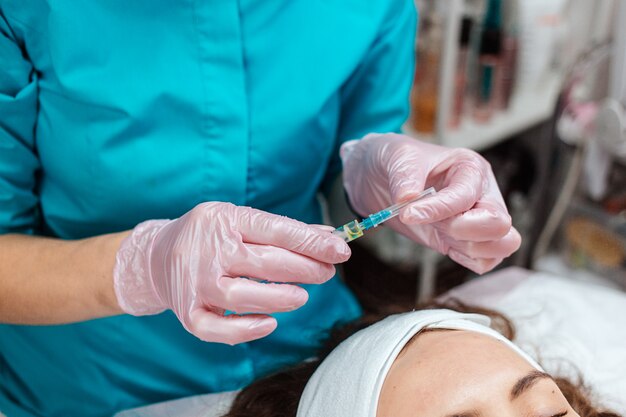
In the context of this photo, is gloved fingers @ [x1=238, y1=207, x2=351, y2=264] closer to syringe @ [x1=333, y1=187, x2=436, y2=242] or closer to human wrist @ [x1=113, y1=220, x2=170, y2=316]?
syringe @ [x1=333, y1=187, x2=436, y2=242]

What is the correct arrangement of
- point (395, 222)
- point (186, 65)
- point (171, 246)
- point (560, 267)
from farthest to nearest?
point (560, 267)
point (395, 222)
point (186, 65)
point (171, 246)

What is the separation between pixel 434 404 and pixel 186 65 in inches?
24.7

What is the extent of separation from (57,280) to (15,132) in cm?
24

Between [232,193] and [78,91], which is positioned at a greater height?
[78,91]

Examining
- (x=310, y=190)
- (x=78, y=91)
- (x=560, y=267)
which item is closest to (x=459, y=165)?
(x=310, y=190)

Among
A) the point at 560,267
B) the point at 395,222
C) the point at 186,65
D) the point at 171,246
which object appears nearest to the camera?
the point at 171,246

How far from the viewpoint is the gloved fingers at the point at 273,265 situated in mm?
830

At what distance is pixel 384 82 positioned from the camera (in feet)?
3.83

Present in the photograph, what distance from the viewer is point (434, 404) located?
0.86 metres

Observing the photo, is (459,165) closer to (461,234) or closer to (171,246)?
(461,234)

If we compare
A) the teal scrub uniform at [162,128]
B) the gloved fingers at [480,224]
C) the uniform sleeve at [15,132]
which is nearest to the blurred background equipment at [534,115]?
the teal scrub uniform at [162,128]

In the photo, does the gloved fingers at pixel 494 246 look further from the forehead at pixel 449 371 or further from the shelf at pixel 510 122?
the shelf at pixel 510 122

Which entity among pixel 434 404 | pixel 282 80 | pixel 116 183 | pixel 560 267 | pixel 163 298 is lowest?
pixel 560 267

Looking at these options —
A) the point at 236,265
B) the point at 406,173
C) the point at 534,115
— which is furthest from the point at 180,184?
the point at 534,115
